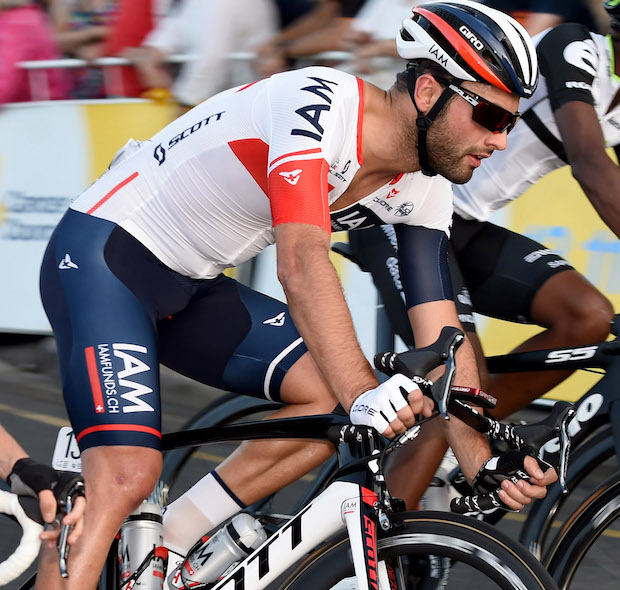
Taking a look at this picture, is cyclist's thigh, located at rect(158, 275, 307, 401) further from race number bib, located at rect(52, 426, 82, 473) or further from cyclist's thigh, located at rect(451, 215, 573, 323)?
cyclist's thigh, located at rect(451, 215, 573, 323)

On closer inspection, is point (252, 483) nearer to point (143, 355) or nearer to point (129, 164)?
point (143, 355)

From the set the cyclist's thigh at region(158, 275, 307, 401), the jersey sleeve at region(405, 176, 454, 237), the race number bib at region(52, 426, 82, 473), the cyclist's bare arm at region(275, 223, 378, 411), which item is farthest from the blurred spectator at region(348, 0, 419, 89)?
the cyclist's bare arm at region(275, 223, 378, 411)

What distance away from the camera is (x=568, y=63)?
3865mm

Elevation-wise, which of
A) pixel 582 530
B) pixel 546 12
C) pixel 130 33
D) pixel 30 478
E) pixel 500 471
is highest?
pixel 130 33

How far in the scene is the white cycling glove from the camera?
261 cm

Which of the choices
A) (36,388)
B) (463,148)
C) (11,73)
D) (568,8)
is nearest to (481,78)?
(463,148)

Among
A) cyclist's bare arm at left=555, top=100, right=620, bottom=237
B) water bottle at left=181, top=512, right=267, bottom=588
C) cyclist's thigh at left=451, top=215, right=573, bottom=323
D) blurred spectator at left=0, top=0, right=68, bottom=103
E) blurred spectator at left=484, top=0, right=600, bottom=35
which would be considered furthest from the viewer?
blurred spectator at left=0, top=0, right=68, bottom=103

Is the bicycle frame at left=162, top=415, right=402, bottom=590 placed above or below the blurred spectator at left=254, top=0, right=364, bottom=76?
below

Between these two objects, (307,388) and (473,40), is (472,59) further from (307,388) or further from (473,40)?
(307,388)

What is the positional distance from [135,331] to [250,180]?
0.53 m

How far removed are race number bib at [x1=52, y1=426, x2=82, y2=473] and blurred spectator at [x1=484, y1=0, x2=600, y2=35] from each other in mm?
3360

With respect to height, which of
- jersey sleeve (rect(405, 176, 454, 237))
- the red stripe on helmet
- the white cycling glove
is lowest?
the white cycling glove

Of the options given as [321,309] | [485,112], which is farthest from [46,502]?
[485,112]

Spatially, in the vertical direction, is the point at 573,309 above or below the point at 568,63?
below
